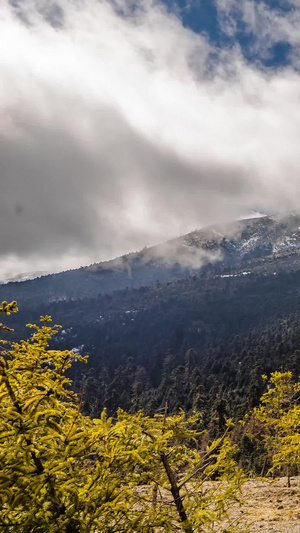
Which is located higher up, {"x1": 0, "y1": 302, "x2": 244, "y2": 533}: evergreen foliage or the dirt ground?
{"x1": 0, "y1": 302, "x2": 244, "y2": 533}: evergreen foliage

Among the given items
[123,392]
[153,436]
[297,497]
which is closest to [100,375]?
[123,392]

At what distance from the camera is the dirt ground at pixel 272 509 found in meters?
11.4

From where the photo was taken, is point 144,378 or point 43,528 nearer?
point 43,528

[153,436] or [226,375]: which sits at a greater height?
[153,436]

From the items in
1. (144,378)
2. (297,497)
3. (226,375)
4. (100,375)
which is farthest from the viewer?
(100,375)

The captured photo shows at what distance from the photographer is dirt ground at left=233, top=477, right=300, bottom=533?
37.4 ft

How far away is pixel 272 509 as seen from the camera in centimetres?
1387

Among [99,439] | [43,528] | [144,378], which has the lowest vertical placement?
[144,378]

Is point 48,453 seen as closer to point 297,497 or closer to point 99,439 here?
point 99,439

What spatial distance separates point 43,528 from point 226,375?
456ft

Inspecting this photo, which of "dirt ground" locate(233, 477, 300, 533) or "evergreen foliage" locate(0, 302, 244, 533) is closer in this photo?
"evergreen foliage" locate(0, 302, 244, 533)

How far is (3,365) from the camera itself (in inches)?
141

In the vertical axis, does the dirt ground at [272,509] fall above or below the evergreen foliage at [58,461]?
below

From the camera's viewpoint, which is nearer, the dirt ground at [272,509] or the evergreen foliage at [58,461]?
the evergreen foliage at [58,461]
